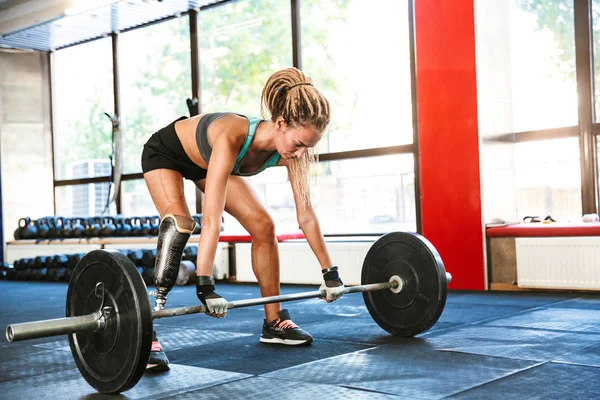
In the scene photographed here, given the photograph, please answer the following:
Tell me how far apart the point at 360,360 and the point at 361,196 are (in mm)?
3387

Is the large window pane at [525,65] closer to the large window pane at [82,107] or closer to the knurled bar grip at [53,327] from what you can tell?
the knurled bar grip at [53,327]

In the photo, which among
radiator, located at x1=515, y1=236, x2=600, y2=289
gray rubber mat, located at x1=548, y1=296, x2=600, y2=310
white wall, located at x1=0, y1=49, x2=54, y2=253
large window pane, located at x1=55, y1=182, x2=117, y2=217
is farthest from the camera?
white wall, located at x1=0, y1=49, x2=54, y2=253

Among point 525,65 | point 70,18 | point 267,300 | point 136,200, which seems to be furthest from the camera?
point 136,200

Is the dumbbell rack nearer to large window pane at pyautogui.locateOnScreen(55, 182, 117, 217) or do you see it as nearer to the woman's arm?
large window pane at pyautogui.locateOnScreen(55, 182, 117, 217)

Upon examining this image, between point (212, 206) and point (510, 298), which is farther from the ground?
point (212, 206)

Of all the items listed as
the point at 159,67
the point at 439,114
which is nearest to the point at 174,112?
the point at 159,67

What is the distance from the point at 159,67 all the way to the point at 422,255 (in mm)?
5206

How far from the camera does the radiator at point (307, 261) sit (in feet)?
16.7

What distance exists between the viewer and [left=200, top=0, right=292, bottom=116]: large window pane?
6.16m

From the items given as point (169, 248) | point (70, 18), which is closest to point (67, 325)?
point (169, 248)

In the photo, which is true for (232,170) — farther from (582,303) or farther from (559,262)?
(559,262)

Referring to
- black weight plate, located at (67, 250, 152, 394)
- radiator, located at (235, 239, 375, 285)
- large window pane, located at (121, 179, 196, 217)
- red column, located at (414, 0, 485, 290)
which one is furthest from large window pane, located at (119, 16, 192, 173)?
black weight plate, located at (67, 250, 152, 394)

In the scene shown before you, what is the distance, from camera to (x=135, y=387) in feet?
6.65

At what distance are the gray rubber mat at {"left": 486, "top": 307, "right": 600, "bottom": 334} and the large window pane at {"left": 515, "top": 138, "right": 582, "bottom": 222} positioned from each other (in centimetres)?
133
